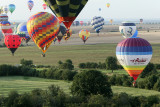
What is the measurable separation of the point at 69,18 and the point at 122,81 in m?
9.83

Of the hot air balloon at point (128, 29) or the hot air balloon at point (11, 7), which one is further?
the hot air balloon at point (11, 7)

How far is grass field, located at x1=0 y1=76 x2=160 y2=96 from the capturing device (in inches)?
1388

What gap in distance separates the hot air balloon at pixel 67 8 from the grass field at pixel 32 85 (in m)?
7.54

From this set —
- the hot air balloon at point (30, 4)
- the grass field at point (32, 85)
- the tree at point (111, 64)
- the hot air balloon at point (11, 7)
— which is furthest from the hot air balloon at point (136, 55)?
the hot air balloon at point (11, 7)

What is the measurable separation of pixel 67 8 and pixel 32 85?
10.7 m

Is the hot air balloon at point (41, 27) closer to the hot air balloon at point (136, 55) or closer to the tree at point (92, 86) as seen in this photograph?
the hot air balloon at point (136, 55)

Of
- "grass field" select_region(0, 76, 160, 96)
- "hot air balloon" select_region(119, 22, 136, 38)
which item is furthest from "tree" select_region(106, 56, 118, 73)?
"hot air balloon" select_region(119, 22, 136, 38)

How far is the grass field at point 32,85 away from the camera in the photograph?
116 ft

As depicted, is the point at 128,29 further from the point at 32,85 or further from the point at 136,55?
the point at 136,55

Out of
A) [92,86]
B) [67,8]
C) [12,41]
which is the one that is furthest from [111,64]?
[12,41]

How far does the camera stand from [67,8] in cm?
3434

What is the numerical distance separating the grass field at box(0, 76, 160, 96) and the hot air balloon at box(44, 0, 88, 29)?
754 cm

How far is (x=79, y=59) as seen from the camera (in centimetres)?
6162

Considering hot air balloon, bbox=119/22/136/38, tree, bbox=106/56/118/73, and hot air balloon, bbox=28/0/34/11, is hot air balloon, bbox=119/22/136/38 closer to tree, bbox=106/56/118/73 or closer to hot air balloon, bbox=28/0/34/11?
tree, bbox=106/56/118/73
